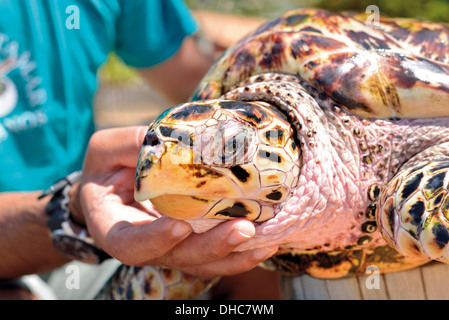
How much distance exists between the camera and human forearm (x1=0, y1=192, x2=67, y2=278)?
1.46 metres

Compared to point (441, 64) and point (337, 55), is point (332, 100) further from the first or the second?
point (441, 64)

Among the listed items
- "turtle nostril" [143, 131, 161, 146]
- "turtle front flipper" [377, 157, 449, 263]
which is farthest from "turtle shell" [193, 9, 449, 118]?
"turtle nostril" [143, 131, 161, 146]

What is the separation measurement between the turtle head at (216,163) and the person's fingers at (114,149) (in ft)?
0.83

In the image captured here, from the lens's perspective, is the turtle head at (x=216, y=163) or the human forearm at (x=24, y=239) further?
the human forearm at (x=24, y=239)

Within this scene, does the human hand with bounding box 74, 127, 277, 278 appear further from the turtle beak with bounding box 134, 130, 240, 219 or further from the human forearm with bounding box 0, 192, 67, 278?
the human forearm with bounding box 0, 192, 67, 278

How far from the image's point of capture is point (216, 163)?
0.85 metres

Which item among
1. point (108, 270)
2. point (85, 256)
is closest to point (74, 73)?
point (108, 270)

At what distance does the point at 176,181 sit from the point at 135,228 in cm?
20

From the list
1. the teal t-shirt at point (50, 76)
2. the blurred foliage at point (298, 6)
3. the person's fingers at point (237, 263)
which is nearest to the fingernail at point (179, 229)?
the person's fingers at point (237, 263)

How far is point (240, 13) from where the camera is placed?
5.63 m

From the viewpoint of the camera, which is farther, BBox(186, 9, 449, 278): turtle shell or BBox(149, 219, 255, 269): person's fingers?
BBox(186, 9, 449, 278): turtle shell

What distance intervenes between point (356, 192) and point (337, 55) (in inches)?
11.4

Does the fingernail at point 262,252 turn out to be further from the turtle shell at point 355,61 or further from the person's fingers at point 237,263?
the turtle shell at point 355,61

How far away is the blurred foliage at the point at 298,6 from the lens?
429cm
